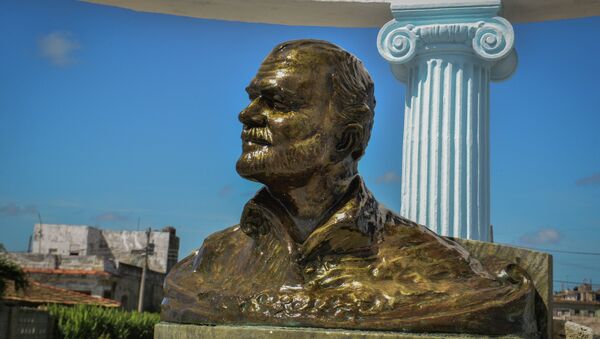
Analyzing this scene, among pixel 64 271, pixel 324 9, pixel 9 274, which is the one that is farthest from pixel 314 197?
pixel 64 271

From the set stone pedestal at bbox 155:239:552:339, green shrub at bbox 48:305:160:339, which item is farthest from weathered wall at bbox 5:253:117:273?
stone pedestal at bbox 155:239:552:339

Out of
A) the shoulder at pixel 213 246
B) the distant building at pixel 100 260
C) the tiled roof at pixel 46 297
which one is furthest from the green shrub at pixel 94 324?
the shoulder at pixel 213 246

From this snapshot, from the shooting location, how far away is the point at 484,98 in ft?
18.6

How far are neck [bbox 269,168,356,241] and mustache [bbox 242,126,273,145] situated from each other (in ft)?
0.58

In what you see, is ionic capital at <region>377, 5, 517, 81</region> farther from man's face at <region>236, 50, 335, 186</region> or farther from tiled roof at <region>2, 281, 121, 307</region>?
tiled roof at <region>2, 281, 121, 307</region>

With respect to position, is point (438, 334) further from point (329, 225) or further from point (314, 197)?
point (314, 197)

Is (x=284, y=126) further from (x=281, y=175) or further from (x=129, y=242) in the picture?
(x=129, y=242)

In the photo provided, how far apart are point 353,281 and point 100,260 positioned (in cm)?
2540

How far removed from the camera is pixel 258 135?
8.31 feet

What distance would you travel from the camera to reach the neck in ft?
8.36

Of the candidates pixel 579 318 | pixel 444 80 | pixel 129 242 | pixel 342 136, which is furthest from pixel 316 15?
pixel 129 242

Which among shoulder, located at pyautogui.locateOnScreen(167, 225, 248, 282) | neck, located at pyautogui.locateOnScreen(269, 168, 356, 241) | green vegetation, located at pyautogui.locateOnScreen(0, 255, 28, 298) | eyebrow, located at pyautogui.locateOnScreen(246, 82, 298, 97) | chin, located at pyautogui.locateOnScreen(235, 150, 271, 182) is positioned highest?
eyebrow, located at pyautogui.locateOnScreen(246, 82, 298, 97)

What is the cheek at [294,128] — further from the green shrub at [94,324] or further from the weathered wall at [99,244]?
the weathered wall at [99,244]

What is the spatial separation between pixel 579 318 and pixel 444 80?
1.93 metres
